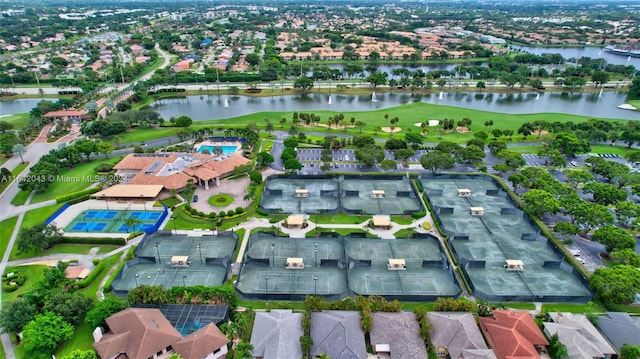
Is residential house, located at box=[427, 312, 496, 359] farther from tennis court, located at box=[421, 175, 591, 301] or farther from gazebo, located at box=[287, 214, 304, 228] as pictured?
gazebo, located at box=[287, 214, 304, 228]

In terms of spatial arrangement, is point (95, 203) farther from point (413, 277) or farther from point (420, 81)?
point (420, 81)

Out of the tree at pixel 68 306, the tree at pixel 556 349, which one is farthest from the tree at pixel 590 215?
the tree at pixel 68 306

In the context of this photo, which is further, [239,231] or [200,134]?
Result: [200,134]

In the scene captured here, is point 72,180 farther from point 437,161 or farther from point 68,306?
point 437,161

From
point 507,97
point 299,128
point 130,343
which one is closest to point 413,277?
point 130,343

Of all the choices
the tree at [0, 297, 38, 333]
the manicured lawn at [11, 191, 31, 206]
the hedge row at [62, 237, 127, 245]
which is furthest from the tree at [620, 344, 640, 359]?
the manicured lawn at [11, 191, 31, 206]

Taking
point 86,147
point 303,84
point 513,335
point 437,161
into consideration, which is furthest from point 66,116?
point 513,335

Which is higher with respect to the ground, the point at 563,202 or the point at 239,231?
the point at 563,202
